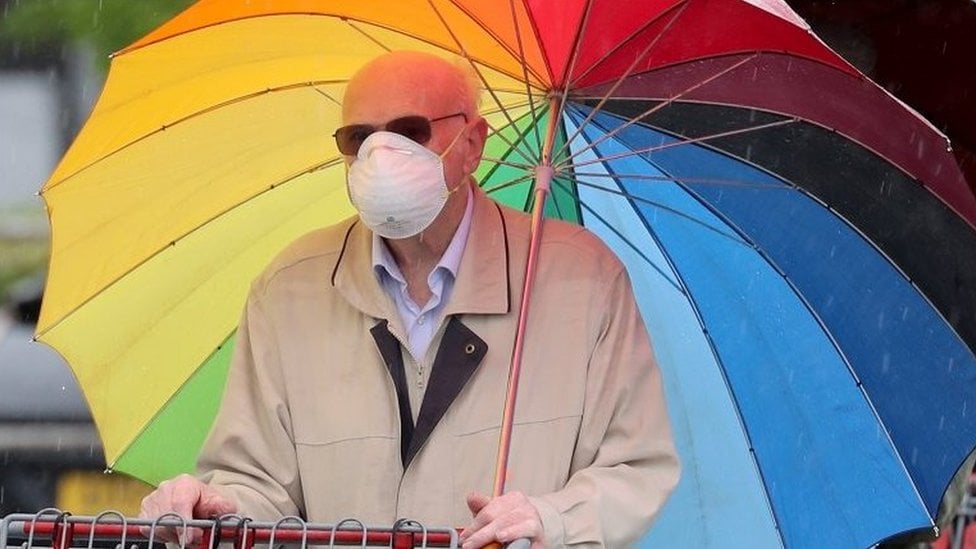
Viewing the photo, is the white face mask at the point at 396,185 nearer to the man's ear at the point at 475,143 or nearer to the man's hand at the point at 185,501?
the man's ear at the point at 475,143

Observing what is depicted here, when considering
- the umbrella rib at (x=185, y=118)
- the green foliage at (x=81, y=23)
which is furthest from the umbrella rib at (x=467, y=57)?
the green foliage at (x=81, y=23)

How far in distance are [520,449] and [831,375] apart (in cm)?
99

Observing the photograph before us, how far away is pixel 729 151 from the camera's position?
5027 millimetres

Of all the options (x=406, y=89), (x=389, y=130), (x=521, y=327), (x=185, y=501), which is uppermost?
(x=406, y=89)

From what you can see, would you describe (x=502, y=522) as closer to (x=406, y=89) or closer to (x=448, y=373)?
(x=448, y=373)

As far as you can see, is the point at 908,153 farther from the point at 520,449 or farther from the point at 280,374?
the point at 280,374

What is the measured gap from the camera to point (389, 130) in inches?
178

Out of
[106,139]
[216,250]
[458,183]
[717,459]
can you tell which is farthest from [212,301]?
[717,459]

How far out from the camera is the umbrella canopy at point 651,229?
4824 millimetres

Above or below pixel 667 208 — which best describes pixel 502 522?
below

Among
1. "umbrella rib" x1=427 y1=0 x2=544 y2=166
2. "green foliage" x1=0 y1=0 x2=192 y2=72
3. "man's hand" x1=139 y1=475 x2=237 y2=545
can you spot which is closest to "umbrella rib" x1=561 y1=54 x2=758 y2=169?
"umbrella rib" x1=427 y1=0 x2=544 y2=166

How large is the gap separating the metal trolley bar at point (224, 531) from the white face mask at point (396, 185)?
0.70m

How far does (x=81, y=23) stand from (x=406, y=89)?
4.33m

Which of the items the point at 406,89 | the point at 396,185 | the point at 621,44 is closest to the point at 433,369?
the point at 396,185
